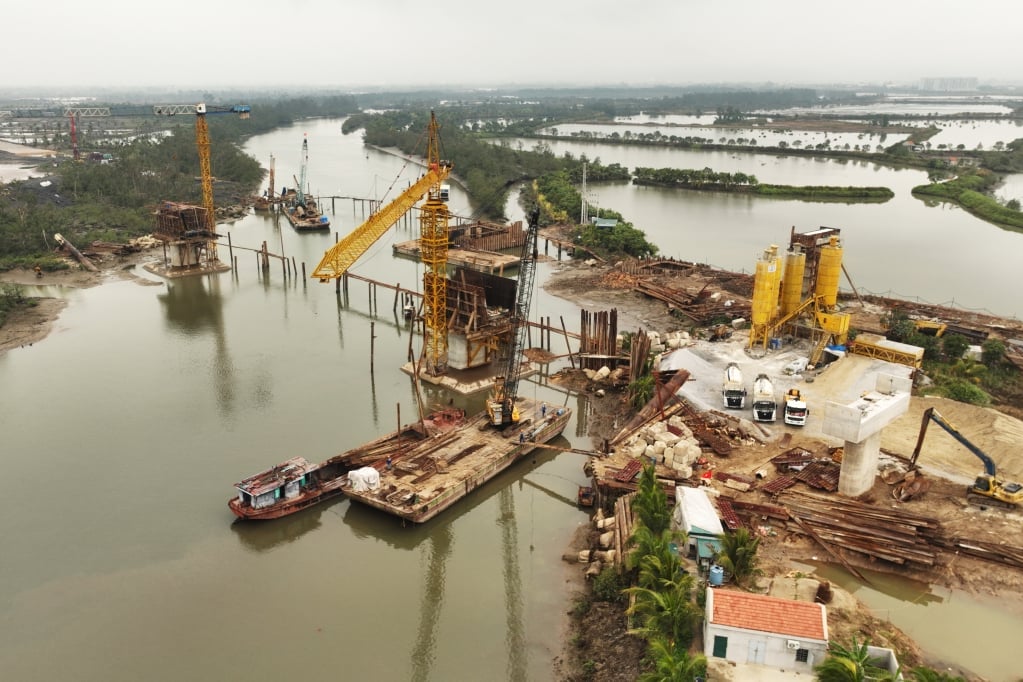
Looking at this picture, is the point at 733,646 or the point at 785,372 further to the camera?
the point at 785,372

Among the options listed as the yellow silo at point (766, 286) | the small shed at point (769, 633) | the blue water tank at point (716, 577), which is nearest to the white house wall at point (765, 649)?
the small shed at point (769, 633)

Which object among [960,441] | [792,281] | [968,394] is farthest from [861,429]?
[792,281]

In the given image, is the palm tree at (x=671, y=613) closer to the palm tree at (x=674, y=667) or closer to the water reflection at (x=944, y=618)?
the palm tree at (x=674, y=667)

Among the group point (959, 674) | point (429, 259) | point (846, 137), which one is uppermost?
point (846, 137)

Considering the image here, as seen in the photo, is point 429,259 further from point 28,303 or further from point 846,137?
point 846,137

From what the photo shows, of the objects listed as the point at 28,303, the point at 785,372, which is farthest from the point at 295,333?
the point at 785,372

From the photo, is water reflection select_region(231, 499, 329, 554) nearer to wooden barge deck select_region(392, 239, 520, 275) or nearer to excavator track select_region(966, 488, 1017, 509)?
excavator track select_region(966, 488, 1017, 509)
